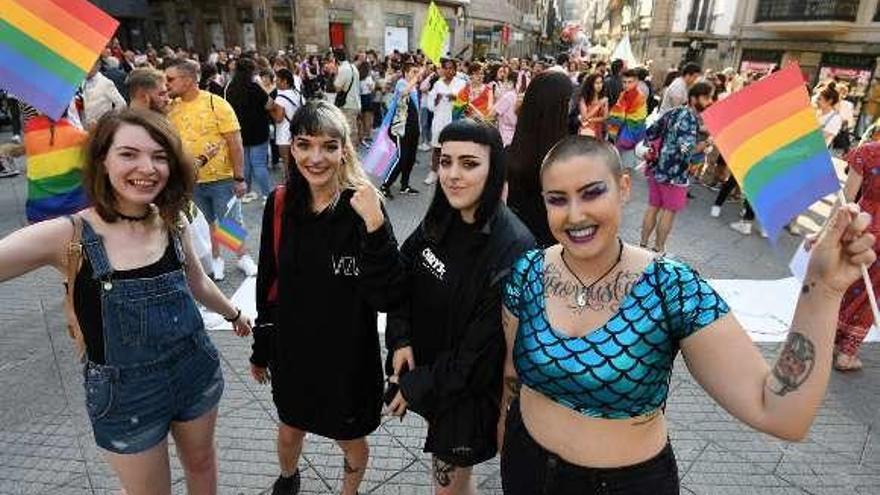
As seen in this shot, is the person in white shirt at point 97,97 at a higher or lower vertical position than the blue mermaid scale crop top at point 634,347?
higher

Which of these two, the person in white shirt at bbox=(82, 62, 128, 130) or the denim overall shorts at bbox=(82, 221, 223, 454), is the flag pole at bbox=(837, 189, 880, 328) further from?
the person in white shirt at bbox=(82, 62, 128, 130)

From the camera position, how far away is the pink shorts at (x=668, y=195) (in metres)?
5.72

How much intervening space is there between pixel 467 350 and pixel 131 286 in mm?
1167

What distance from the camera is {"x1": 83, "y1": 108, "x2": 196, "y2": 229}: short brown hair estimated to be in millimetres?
A: 1927

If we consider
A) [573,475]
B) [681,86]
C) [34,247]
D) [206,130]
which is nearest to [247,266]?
[206,130]

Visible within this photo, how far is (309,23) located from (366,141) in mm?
14996

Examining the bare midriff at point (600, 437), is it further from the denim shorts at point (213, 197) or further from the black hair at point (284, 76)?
the black hair at point (284, 76)

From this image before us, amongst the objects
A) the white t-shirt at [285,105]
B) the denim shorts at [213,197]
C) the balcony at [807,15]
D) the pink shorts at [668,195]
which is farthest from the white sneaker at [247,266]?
the balcony at [807,15]

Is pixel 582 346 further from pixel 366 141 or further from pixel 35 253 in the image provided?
pixel 366 141

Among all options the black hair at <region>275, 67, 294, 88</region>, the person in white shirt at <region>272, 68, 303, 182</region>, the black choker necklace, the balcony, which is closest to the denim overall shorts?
the black choker necklace

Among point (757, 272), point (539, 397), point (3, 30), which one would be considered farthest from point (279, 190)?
point (757, 272)

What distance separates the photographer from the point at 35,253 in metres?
1.80

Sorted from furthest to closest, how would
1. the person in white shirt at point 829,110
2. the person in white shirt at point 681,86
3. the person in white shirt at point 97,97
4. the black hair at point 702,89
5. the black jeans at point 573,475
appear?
the person in white shirt at point 681,86 → the person in white shirt at point 829,110 → the black hair at point 702,89 → the person in white shirt at point 97,97 → the black jeans at point 573,475

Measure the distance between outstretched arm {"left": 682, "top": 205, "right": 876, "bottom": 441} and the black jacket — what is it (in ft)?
A: 2.22
